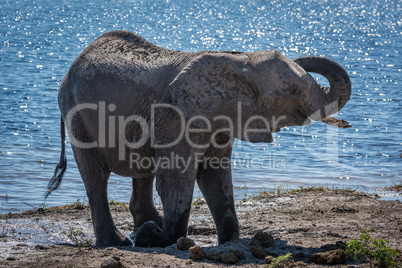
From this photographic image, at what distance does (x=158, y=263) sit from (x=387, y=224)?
308 cm

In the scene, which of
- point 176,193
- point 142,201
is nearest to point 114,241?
point 142,201

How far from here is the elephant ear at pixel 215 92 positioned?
6.55 metres

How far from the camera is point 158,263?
5.84m

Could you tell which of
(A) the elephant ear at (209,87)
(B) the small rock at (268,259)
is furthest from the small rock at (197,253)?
(A) the elephant ear at (209,87)

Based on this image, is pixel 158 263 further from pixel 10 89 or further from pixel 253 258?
pixel 10 89

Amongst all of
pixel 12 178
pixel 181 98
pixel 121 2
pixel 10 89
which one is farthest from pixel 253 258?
pixel 121 2

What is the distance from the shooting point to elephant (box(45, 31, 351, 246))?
6.48 m

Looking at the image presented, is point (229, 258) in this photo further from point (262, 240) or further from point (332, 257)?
point (332, 257)

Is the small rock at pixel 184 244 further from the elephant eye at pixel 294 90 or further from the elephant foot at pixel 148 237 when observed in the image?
the elephant eye at pixel 294 90

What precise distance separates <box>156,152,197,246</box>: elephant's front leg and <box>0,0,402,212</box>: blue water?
3.71 metres

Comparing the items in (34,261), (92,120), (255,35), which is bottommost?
(34,261)

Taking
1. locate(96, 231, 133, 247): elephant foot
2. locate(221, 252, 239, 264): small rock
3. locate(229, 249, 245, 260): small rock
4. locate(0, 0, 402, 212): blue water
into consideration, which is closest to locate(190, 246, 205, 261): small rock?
locate(221, 252, 239, 264): small rock

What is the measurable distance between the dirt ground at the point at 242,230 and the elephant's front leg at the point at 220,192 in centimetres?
27

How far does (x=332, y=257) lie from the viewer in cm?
582
